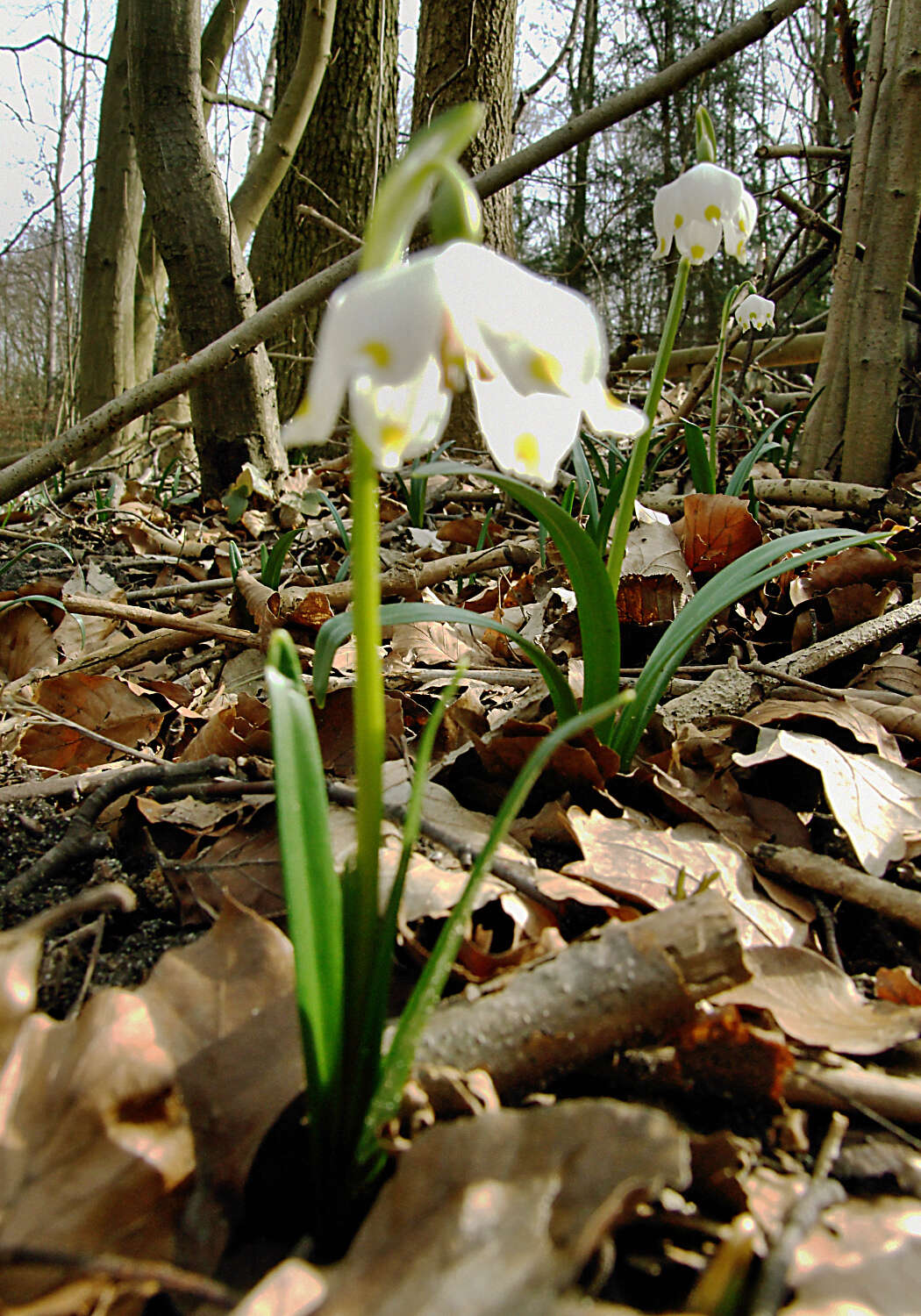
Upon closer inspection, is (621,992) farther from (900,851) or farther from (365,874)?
(900,851)

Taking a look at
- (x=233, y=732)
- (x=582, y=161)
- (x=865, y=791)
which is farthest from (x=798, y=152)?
(x=582, y=161)

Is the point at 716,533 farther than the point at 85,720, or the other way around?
the point at 716,533

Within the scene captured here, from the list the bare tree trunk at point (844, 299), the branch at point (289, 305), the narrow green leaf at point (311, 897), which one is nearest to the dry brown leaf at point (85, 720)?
the branch at point (289, 305)

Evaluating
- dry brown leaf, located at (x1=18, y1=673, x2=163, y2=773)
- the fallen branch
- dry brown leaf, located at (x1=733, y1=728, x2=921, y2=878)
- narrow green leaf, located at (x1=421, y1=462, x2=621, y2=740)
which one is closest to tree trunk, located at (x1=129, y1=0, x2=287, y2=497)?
dry brown leaf, located at (x1=18, y1=673, x2=163, y2=773)

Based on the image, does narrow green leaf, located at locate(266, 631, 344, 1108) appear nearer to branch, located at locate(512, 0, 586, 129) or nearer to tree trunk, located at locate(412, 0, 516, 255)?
branch, located at locate(512, 0, 586, 129)

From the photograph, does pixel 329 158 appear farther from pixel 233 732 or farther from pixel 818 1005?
pixel 818 1005

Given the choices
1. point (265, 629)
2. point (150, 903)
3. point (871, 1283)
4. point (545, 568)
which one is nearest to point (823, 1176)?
point (871, 1283)
